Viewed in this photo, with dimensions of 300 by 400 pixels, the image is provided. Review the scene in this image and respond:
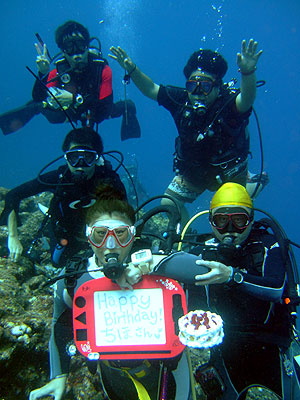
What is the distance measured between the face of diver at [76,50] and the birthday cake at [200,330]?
6.10 m

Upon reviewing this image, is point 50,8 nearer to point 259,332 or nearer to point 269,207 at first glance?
point 269,207

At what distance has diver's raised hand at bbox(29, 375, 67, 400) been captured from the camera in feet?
6.42

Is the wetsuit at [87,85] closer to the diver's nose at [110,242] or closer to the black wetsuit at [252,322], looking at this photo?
the diver's nose at [110,242]

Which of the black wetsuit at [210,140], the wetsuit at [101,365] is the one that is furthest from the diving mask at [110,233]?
the black wetsuit at [210,140]

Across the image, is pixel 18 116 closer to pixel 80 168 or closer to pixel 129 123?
pixel 129 123

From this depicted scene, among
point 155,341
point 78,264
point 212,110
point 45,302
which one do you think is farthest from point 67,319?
point 212,110

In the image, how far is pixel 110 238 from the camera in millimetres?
2127

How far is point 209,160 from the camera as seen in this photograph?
16.0 feet

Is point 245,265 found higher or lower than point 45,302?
higher

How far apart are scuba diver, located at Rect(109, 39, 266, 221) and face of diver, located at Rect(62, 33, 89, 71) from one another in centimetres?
117

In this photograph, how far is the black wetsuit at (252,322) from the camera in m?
2.46

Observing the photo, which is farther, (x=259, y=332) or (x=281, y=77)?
(x=281, y=77)

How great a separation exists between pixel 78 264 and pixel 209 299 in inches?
57.2

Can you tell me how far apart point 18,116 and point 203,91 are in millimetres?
6171
